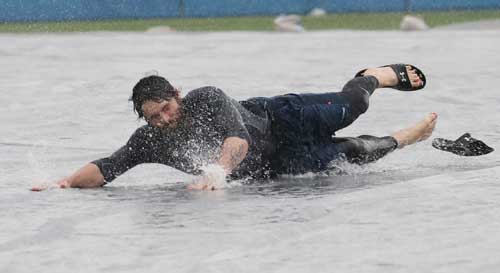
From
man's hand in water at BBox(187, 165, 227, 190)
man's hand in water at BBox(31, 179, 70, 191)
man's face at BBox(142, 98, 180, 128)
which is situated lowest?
man's hand in water at BBox(31, 179, 70, 191)

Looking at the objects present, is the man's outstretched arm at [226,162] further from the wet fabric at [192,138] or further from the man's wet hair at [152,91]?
the man's wet hair at [152,91]

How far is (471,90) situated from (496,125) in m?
2.51

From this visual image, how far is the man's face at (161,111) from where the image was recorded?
745cm

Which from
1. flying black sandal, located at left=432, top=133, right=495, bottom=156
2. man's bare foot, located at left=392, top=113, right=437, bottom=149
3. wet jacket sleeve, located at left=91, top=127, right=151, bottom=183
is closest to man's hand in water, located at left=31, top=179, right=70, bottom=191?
wet jacket sleeve, located at left=91, top=127, right=151, bottom=183

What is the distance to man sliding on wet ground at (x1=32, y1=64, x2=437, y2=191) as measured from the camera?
24.7 feet

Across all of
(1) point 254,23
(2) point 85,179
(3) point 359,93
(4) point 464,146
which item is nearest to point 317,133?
(3) point 359,93

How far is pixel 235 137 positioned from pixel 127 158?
26.0 inches

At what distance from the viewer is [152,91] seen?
24.4 ft

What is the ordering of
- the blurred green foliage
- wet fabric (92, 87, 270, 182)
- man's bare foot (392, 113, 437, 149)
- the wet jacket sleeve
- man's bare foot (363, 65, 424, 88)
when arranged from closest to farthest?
wet fabric (92, 87, 270, 182) < the wet jacket sleeve < man's bare foot (392, 113, 437, 149) < man's bare foot (363, 65, 424, 88) < the blurred green foliage

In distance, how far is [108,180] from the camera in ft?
25.8

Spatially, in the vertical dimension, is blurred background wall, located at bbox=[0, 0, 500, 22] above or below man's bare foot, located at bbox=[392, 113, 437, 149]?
below

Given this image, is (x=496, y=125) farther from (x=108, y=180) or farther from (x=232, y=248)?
(x=232, y=248)

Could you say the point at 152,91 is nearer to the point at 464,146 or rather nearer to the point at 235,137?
the point at 235,137

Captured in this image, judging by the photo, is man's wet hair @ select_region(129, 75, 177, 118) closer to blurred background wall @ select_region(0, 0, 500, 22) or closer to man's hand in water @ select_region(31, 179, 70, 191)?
man's hand in water @ select_region(31, 179, 70, 191)
